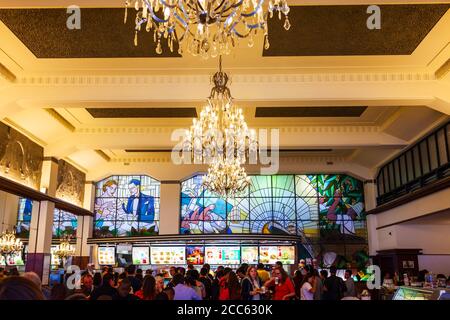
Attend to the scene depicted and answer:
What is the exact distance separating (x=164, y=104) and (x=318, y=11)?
363 cm

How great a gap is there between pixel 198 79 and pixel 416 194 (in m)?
6.98

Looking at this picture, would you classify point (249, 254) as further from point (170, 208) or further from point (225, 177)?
point (170, 208)

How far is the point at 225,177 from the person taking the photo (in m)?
8.62

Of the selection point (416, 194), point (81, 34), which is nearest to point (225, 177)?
point (81, 34)

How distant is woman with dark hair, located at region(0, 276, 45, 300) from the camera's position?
1.70m

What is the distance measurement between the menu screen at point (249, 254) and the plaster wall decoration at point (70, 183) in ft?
20.4

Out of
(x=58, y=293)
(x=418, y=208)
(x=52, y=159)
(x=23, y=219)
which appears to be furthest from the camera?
(x=23, y=219)

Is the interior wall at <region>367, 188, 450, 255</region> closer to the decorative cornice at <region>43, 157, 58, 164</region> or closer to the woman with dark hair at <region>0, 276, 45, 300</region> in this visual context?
the decorative cornice at <region>43, 157, 58, 164</region>

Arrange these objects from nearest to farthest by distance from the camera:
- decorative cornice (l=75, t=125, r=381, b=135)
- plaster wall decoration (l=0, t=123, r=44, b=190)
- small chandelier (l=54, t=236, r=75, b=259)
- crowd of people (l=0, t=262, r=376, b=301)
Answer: crowd of people (l=0, t=262, r=376, b=301) → plaster wall decoration (l=0, t=123, r=44, b=190) → decorative cornice (l=75, t=125, r=381, b=135) → small chandelier (l=54, t=236, r=75, b=259)

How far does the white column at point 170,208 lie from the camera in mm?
16266

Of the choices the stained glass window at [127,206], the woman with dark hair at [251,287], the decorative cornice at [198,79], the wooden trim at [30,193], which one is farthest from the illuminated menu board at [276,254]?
the wooden trim at [30,193]

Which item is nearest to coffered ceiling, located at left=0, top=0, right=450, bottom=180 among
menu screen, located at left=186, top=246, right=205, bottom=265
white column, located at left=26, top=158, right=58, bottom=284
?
white column, located at left=26, top=158, right=58, bottom=284

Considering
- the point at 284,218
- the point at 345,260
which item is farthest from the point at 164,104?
the point at 345,260

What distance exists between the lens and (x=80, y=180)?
51.6 feet
